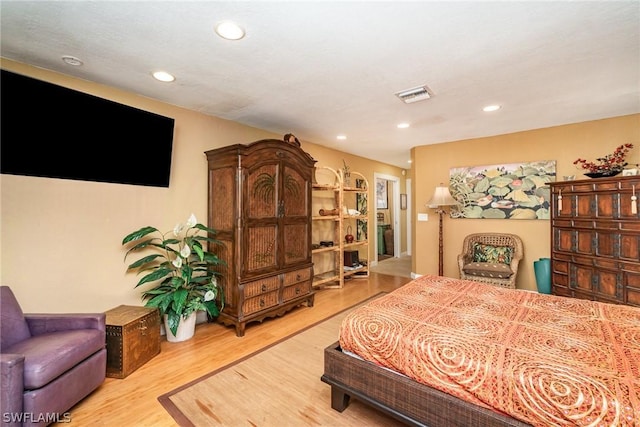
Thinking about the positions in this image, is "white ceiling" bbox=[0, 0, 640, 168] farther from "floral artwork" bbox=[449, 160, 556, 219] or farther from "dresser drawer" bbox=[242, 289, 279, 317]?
"dresser drawer" bbox=[242, 289, 279, 317]

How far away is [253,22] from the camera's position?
1.64 metres

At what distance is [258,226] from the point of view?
123 inches

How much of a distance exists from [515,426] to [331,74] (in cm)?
252

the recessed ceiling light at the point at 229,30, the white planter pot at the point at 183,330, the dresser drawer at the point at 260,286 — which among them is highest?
the recessed ceiling light at the point at 229,30

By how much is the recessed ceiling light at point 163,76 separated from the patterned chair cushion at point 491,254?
14.8 feet

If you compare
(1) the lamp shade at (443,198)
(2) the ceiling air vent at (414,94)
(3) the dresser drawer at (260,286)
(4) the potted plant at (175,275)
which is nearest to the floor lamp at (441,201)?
(1) the lamp shade at (443,198)

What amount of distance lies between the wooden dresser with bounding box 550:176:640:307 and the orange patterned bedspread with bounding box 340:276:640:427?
1202mm

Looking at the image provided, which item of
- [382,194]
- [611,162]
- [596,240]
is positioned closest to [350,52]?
[596,240]

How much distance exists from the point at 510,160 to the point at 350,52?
3.48m

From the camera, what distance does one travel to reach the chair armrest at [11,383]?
1402mm

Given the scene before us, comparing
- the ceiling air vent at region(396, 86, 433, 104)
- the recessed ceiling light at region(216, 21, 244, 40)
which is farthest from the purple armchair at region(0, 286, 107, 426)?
the ceiling air vent at region(396, 86, 433, 104)

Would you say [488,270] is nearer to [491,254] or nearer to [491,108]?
[491,254]

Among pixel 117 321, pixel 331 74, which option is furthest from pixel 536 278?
pixel 117 321

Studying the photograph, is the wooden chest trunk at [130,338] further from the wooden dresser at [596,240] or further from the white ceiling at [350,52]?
the wooden dresser at [596,240]
